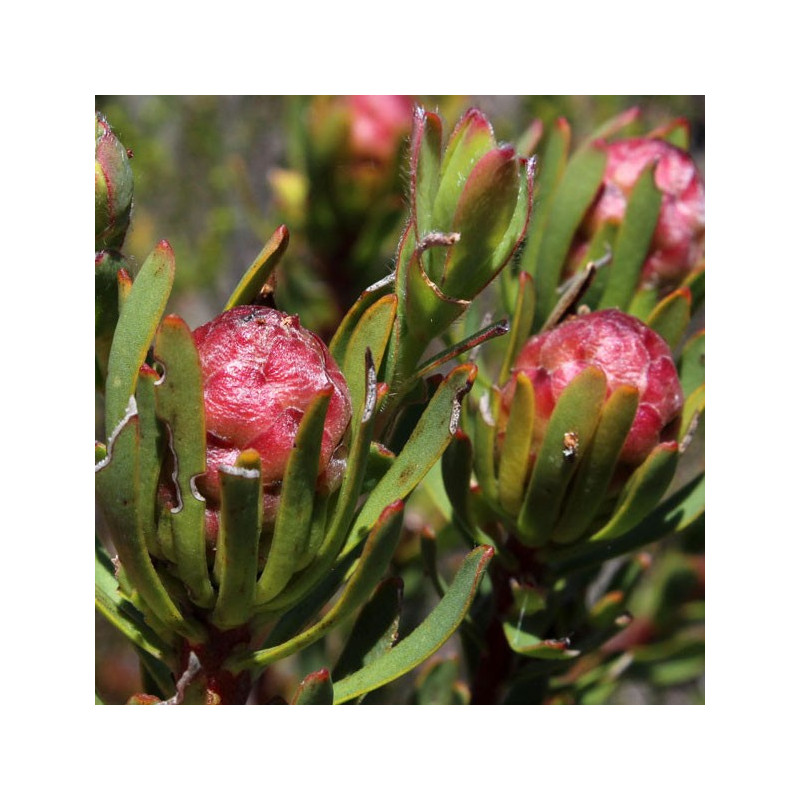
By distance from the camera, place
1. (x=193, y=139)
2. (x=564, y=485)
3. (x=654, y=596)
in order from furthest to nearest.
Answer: (x=193, y=139), (x=654, y=596), (x=564, y=485)

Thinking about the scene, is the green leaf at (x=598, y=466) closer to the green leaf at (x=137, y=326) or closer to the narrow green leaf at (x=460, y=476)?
the narrow green leaf at (x=460, y=476)

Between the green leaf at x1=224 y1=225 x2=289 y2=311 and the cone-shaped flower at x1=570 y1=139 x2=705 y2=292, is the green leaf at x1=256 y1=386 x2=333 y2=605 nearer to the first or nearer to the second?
the green leaf at x1=224 y1=225 x2=289 y2=311

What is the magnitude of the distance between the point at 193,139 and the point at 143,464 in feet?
9.04

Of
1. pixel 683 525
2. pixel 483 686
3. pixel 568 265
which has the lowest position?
pixel 483 686

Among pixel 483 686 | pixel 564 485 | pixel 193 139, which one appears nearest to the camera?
pixel 564 485

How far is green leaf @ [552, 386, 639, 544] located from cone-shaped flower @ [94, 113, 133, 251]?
57 cm

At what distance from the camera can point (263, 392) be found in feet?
2.69

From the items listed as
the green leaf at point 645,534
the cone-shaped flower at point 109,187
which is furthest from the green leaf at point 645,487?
the cone-shaped flower at point 109,187

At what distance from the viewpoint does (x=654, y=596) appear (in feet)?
5.91

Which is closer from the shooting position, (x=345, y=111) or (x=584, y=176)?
(x=584, y=176)

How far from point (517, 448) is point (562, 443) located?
7 cm

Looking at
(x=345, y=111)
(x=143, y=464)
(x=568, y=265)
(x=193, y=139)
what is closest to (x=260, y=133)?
(x=193, y=139)

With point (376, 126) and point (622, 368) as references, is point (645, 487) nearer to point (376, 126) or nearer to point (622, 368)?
point (622, 368)

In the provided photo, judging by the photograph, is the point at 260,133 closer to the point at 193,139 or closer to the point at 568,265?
the point at 193,139
